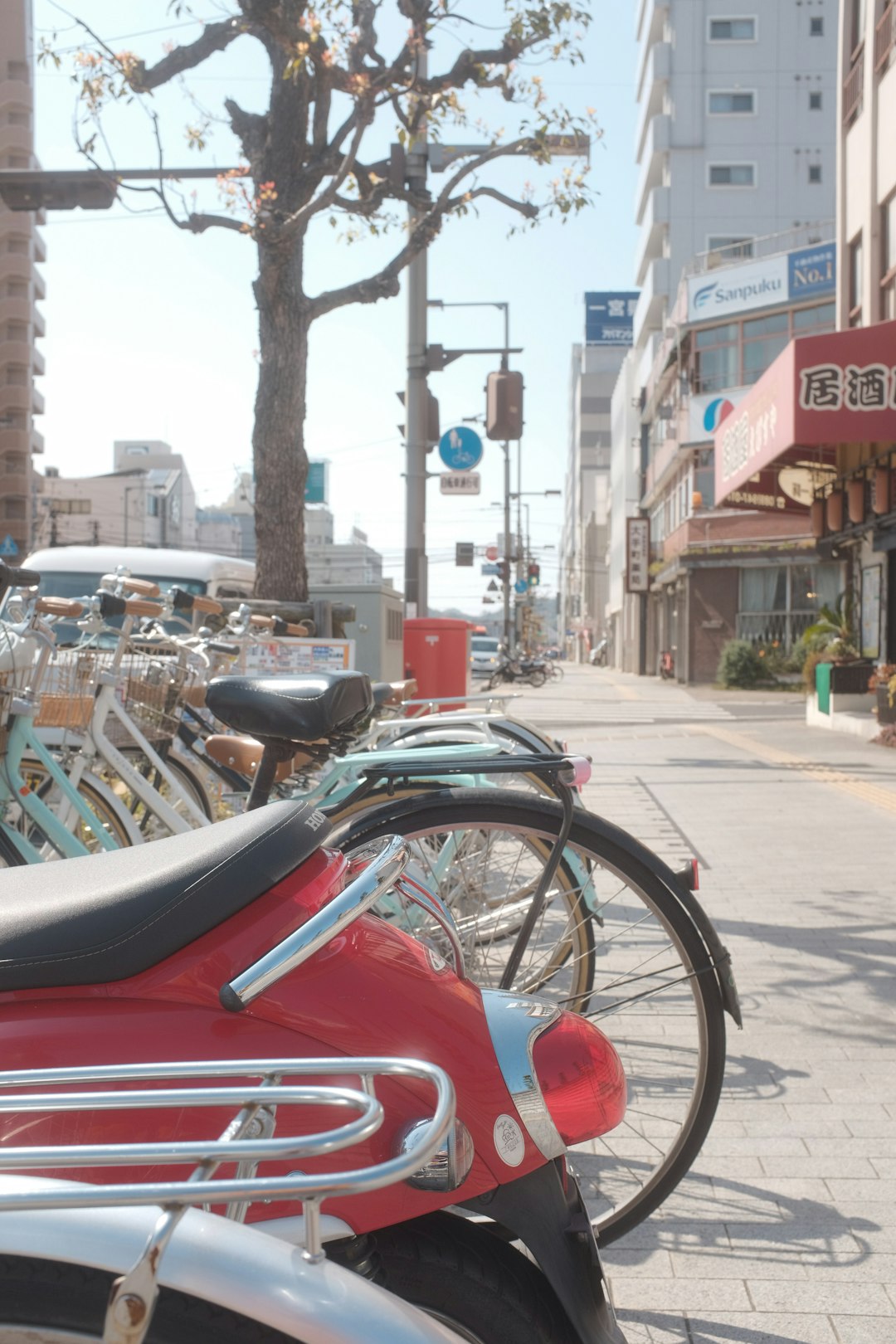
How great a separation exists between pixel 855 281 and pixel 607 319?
108m

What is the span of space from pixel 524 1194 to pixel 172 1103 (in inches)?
25.0

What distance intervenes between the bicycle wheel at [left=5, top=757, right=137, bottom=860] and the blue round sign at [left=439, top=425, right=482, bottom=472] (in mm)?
11282

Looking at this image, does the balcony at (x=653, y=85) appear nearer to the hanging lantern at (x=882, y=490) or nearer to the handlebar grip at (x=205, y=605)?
the hanging lantern at (x=882, y=490)

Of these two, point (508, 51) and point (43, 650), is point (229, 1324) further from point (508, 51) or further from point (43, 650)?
point (508, 51)

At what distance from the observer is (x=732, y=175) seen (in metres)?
56.0

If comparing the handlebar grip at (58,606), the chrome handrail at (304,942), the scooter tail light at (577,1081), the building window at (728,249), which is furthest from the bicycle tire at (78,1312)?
the building window at (728,249)

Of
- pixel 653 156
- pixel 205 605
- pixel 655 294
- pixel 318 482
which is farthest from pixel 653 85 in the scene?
pixel 205 605

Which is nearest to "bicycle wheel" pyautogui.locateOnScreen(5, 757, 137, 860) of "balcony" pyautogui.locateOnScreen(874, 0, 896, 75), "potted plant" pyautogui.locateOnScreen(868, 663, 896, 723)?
"potted plant" pyautogui.locateOnScreen(868, 663, 896, 723)

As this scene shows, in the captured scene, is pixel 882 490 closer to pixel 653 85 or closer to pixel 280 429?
pixel 280 429

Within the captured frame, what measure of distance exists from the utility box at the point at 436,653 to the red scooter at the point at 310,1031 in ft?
33.0

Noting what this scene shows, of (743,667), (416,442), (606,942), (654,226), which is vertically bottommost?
(743,667)

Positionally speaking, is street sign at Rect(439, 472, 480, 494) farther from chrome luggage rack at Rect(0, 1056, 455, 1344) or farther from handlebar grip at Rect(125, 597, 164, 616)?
chrome luggage rack at Rect(0, 1056, 455, 1344)

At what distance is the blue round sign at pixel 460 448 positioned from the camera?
15133 millimetres

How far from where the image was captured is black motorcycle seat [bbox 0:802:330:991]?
4.76 feet
